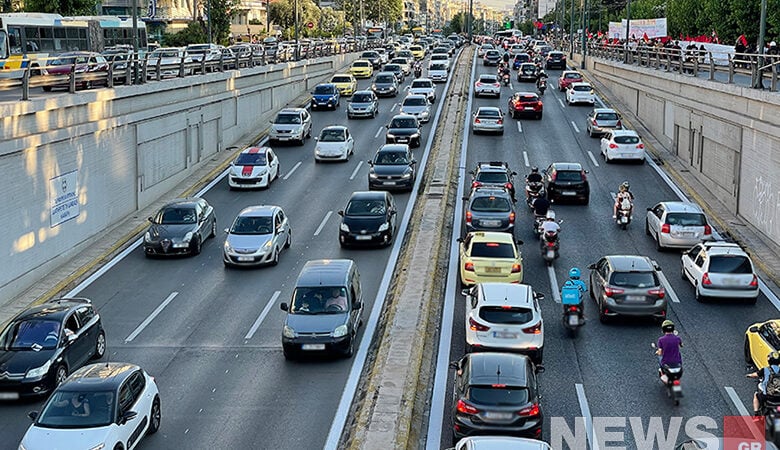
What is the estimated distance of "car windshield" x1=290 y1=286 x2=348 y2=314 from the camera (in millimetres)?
22375

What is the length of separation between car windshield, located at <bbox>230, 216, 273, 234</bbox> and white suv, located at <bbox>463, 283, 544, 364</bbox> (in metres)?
10.8

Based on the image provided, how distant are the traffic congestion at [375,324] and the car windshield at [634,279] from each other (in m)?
0.03

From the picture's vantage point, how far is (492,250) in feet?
86.5

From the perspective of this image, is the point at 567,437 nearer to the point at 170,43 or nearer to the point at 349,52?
the point at 349,52

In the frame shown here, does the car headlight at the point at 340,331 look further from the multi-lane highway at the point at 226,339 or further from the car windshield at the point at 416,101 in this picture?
the car windshield at the point at 416,101

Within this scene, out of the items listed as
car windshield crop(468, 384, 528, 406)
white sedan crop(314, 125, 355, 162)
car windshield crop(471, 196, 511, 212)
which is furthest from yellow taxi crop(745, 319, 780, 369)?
white sedan crop(314, 125, 355, 162)

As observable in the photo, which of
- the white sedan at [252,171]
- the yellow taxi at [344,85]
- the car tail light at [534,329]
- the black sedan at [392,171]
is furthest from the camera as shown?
the yellow taxi at [344,85]

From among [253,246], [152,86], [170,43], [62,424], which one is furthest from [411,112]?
[170,43]

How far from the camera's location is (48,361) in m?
20.0

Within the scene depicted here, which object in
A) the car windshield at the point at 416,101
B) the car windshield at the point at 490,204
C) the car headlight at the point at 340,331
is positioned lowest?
the car headlight at the point at 340,331

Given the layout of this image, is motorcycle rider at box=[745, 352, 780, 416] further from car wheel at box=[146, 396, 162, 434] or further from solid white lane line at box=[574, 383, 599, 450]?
car wheel at box=[146, 396, 162, 434]

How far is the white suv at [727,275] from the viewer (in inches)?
1000

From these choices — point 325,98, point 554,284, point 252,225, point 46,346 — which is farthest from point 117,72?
point 325,98

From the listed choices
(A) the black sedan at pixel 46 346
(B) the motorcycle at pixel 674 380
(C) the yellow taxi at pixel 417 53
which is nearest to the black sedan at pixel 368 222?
(A) the black sedan at pixel 46 346
